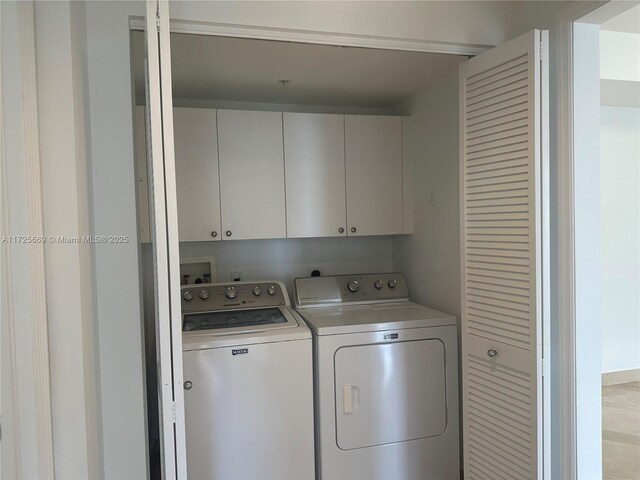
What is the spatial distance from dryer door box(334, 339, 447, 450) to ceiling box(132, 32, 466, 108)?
4.82 ft

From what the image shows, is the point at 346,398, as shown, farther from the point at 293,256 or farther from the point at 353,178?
the point at 353,178

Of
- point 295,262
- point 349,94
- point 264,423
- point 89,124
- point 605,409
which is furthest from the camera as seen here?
point 605,409

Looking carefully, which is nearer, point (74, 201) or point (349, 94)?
point (74, 201)

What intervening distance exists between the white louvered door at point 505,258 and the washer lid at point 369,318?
357 mm

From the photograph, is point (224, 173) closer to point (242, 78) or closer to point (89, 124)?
point (242, 78)

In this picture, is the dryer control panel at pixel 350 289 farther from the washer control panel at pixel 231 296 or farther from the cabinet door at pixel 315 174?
the cabinet door at pixel 315 174

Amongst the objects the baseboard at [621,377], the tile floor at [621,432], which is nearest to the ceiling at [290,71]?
the tile floor at [621,432]

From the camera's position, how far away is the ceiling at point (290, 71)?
208cm

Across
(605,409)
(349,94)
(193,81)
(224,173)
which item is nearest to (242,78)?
(193,81)

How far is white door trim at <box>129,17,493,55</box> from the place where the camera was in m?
1.66

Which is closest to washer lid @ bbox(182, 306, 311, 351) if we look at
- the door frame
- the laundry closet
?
the laundry closet

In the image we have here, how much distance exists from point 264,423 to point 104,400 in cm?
80

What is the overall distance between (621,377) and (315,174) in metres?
3.31

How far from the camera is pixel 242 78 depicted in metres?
2.53
